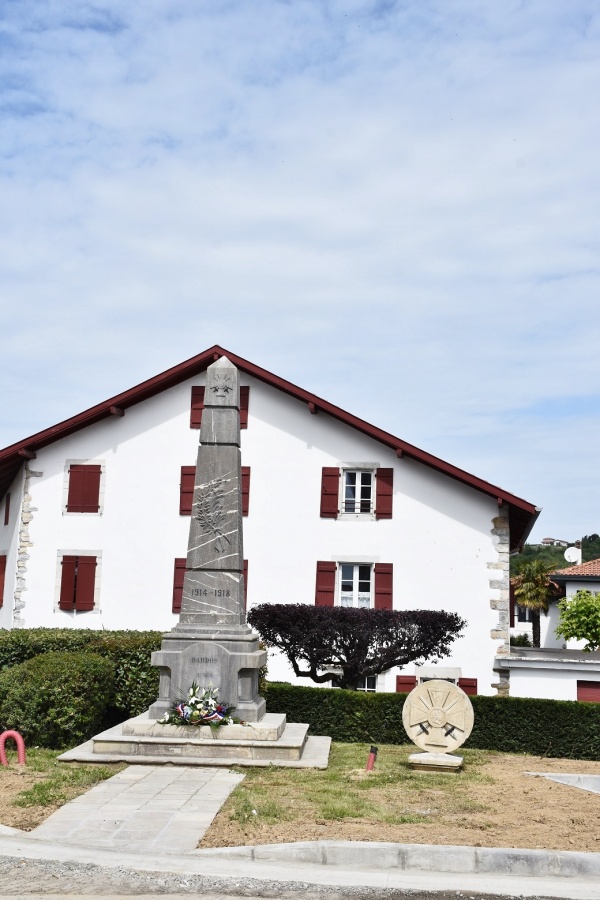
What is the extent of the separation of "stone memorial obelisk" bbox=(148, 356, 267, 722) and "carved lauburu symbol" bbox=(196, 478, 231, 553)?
1cm

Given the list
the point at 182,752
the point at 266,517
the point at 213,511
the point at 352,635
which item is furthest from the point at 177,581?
the point at 182,752

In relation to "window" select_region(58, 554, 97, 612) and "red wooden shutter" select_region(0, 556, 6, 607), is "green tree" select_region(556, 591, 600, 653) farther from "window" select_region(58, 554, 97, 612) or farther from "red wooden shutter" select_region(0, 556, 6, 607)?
"red wooden shutter" select_region(0, 556, 6, 607)

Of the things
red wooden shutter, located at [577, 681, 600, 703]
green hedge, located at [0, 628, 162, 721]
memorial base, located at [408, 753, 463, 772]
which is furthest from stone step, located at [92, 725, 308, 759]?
red wooden shutter, located at [577, 681, 600, 703]

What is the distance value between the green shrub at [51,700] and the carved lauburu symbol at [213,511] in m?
2.41

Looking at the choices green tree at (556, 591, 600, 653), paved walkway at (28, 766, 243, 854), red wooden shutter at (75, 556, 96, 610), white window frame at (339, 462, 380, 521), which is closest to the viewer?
paved walkway at (28, 766, 243, 854)

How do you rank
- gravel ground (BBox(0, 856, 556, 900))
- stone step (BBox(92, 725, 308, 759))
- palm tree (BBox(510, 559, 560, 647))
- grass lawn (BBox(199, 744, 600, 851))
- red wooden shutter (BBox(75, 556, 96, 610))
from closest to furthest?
gravel ground (BBox(0, 856, 556, 900)), grass lawn (BBox(199, 744, 600, 851)), stone step (BBox(92, 725, 308, 759)), red wooden shutter (BBox(75, 556, 96, 610)), palm tree (BBox(510, 559, 560, 647))

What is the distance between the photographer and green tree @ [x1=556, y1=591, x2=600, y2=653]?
91.1 feet

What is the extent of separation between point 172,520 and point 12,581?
4146mm

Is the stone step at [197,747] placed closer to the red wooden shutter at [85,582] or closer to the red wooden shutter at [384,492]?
the red wooden shutter at [384,492]

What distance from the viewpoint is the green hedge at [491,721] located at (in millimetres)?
13469

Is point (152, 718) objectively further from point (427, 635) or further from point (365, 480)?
point (365, 480)

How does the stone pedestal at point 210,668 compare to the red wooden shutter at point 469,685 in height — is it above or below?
above

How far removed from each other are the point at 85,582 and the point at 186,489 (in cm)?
318

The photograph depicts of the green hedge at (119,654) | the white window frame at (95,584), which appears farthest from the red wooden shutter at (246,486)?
the green hedge at (119,654)
